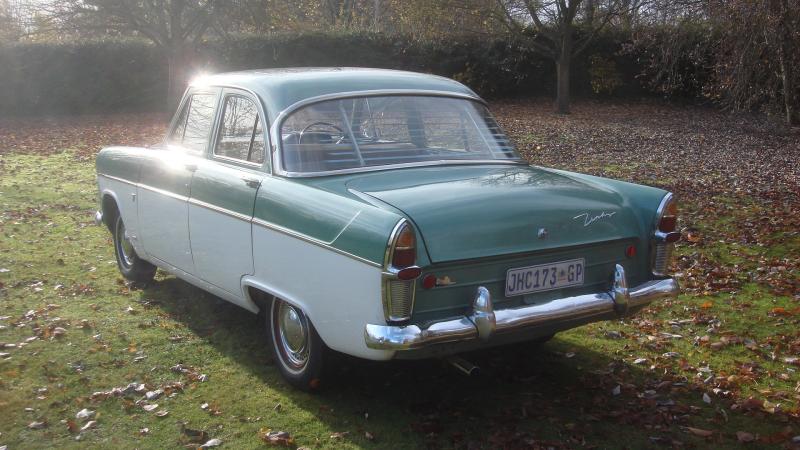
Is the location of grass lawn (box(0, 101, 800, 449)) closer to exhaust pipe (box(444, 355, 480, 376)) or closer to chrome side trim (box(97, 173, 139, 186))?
exhaust pipe (box(444, 355, 480, 376))

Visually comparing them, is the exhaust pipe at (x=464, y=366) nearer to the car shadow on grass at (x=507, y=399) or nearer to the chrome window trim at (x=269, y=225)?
the car shadow on grass at (x=507, y=399)

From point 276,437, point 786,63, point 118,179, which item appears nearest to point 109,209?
point 118,179

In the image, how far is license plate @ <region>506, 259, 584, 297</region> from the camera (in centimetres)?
436

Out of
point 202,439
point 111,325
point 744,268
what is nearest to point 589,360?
point 202,439

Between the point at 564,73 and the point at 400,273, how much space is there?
804 inches

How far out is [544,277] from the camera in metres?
4.45

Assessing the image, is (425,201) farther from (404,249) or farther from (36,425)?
(36,425)

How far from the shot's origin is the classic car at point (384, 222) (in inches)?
163

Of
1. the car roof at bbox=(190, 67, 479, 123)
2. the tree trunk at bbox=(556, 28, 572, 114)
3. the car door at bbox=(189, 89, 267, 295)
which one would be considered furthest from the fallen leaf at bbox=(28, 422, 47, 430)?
the tree trunk at bbox=(556, 28, 572, 114)

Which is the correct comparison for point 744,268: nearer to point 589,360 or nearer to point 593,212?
point 589,360

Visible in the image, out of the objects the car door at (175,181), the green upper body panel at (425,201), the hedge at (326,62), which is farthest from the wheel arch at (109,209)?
the hedge at (326,62)

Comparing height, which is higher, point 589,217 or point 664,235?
point 589,217

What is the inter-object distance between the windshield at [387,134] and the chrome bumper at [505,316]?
4.25 ft

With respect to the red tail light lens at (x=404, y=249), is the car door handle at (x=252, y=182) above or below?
above
